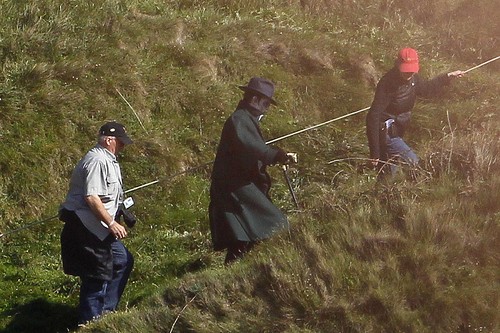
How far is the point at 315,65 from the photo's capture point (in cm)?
1467

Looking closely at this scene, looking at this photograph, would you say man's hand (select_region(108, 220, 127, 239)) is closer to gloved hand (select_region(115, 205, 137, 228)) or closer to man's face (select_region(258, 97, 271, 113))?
gloved hand (select_region(115, 205, 137, 228))

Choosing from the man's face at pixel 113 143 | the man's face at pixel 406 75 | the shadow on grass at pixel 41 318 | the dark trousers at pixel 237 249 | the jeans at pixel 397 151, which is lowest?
the shadow on grass at pixel 41 318

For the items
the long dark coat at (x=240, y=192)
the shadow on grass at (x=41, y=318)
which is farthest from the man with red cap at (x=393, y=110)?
the shadow on grass at (x=41, y=318)

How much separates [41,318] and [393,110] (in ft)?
12.9

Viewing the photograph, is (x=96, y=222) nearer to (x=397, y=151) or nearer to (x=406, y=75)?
(x=397, y=151)

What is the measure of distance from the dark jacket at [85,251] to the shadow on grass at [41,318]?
0.97 metres

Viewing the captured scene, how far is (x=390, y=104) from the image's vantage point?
9.82 m

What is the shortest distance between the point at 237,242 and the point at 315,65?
6570 mm

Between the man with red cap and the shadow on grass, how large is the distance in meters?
3.24

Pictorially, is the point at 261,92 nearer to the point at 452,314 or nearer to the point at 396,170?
the point at 396,170

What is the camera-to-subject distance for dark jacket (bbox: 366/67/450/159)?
9703 millimetres

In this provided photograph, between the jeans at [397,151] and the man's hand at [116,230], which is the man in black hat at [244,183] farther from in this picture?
the jeans at [397,151]

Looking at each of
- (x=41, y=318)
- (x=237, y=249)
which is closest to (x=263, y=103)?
(x=237, y=249)

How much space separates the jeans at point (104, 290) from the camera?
823 cm
